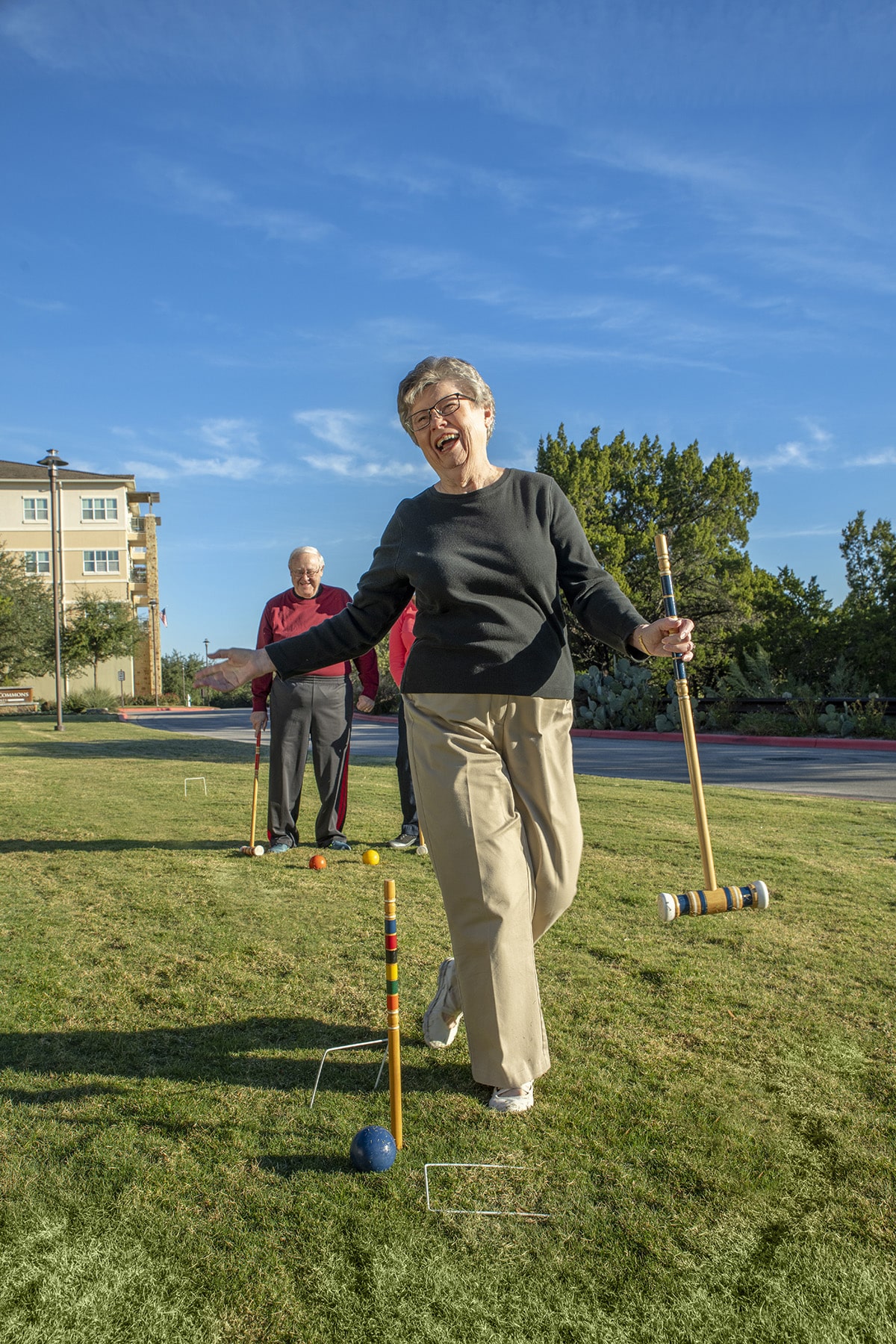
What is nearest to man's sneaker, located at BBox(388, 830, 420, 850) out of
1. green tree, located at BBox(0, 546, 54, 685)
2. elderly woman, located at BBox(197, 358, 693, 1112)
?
elderly woman, located at BBox(197, 358, 693, 1112)

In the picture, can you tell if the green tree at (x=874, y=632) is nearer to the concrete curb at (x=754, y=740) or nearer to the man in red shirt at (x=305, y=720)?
the concrete curb at (x=754, y=740)

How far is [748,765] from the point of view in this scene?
14055mm

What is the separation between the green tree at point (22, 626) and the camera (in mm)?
36375

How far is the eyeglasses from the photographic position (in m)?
3.03

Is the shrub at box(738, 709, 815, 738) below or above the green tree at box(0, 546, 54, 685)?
below

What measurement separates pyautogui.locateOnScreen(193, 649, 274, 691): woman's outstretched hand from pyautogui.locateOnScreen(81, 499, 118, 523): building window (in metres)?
56.6

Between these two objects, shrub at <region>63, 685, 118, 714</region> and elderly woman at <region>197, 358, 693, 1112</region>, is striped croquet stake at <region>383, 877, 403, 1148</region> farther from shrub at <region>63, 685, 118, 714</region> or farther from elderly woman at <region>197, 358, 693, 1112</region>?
shrub at <region>63, 685, 118, 714</region>

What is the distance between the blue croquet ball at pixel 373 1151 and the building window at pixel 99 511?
2290 inches

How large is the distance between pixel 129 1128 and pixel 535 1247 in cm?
121

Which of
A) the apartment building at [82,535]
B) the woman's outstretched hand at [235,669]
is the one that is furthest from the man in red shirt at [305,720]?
the apartment building at [82,535]

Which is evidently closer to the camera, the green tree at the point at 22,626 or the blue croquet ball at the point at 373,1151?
the blue croquet ball at the point at 373,1151

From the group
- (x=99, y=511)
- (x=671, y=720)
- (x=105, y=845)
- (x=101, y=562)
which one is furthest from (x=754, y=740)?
(x=99, y=511)

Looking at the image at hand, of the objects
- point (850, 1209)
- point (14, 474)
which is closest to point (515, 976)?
point (850, 1209)

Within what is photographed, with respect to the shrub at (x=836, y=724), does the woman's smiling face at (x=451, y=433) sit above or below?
above
